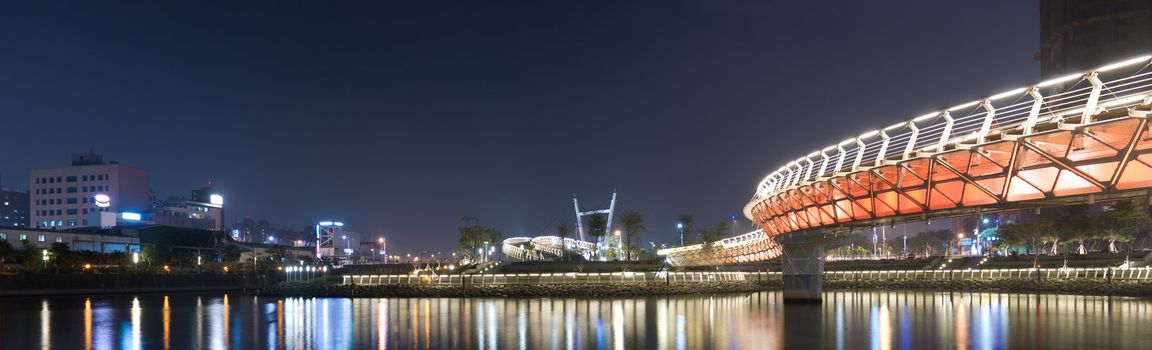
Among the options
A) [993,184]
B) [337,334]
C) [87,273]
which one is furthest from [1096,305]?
[87,273]

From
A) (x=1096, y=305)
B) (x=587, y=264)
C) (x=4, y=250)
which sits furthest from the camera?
(x=587, y=264)

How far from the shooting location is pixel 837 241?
73.2 m

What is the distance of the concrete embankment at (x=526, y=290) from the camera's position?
90.1m

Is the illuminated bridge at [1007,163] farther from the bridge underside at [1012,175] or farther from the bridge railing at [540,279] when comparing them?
the bridge railing at [540,279]

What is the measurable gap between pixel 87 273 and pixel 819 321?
109 meters

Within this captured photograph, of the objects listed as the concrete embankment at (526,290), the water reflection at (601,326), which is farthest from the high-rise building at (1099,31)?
the concrete embankment at (526,290)

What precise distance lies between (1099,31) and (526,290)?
122 metres

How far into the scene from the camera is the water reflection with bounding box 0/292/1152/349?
41.2 m

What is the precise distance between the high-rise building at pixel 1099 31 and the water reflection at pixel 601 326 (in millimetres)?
94316

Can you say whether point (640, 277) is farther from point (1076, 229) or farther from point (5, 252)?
point (5, 252)

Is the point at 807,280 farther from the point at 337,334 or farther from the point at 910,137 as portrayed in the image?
the point at 337,334

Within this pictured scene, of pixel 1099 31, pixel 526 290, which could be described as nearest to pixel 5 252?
pixel 526 290

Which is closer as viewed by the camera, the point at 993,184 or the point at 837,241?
the point at 993,184

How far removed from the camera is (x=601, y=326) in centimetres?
4972
